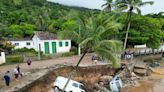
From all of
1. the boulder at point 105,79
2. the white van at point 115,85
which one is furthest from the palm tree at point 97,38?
the boulder at point 105,79

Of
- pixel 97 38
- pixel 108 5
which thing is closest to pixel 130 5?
pixel 108 5

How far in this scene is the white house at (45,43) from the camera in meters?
46.2

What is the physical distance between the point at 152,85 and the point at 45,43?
717 inches

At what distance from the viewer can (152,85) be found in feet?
131

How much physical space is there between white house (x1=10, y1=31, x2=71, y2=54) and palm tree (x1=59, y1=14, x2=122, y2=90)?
2292cm

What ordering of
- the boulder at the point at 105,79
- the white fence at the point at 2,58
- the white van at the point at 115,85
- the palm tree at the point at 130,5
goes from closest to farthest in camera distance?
the white van at the point at 115,85 → the boulder at the point at 105,79 → the white fence at the point at 2,58 → the palm tree at the point at 130,5

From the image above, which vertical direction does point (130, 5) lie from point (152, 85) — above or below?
above

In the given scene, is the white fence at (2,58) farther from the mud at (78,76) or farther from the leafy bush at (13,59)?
the mud at (78,76)

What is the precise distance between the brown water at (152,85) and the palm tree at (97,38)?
48.3 ft

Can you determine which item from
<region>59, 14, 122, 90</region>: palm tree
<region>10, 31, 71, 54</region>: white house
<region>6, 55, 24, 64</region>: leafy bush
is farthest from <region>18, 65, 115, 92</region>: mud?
<region>10, 31, 71, 54</region>: white house

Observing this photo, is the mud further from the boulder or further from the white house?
the white house

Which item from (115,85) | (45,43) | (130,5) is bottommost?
(115,85)

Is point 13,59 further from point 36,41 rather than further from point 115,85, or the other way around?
point 115,85

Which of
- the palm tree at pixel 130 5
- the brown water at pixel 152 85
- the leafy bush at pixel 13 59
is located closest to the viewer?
the brown water at pixel 152 85
